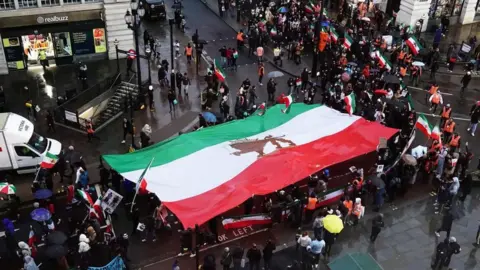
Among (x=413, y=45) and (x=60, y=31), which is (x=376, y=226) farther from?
(x=60, y=31)

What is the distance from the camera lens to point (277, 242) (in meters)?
20.8

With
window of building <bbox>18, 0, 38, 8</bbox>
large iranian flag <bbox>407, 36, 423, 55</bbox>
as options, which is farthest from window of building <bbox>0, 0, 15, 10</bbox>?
large iranian flag <bbox>407, 36, 423, 55</bbox>

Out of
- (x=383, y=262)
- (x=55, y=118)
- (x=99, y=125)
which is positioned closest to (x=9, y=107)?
(x=55, y=118)

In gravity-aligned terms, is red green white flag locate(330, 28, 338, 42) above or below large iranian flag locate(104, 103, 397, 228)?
above

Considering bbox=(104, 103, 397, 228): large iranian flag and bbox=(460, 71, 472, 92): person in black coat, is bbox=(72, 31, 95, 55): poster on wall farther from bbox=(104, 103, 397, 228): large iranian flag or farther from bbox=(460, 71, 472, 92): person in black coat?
bbox=(460, 71, 472, 92): person in black coat

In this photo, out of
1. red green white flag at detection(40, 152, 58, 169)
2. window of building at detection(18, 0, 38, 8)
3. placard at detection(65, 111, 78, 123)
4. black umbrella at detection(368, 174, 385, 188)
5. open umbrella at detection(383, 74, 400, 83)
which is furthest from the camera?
window of building at detection(18, 0, 38, 8)

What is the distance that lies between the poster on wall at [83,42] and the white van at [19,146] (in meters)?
11.5

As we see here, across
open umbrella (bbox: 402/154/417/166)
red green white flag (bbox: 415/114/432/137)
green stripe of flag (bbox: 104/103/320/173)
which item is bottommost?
open umbrella (bbox: 402/154/417/166)

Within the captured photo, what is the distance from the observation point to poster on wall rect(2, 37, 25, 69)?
3267 centimetres

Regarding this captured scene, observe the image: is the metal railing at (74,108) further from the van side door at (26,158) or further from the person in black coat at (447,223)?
the person in black coat at (447,223)

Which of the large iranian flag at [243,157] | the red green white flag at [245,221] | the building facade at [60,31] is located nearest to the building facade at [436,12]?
the large iranian flag at [243,157]

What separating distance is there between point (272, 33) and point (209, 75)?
326 inches

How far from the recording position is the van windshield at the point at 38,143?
2375 cm

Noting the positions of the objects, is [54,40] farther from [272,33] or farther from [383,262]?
[383,262]
